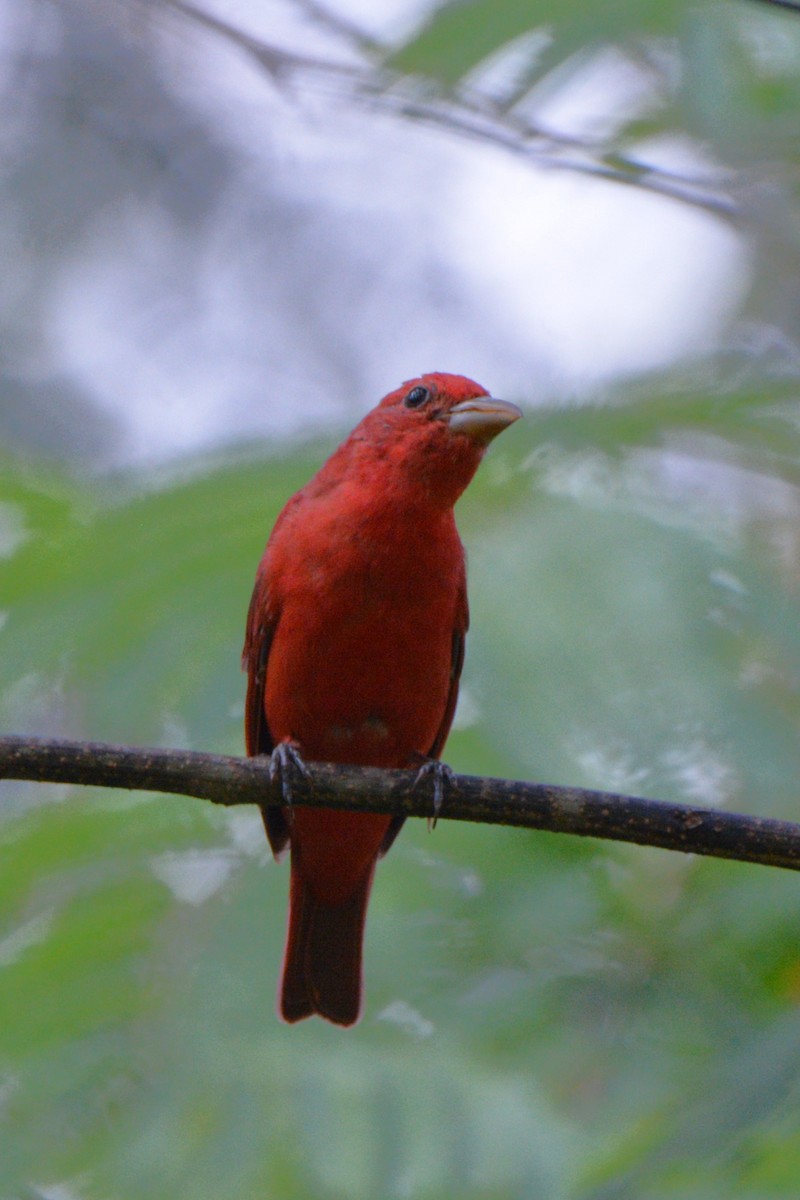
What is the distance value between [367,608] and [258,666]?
41cm

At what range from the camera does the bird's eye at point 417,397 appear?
13.8ft

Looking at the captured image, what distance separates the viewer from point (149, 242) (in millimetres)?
7180

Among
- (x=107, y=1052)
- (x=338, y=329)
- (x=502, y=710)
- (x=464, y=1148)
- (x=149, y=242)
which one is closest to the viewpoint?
(x=464, y=1148)

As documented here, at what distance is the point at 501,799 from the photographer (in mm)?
3143

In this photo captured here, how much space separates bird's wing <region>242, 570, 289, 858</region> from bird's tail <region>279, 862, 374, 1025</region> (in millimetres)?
347

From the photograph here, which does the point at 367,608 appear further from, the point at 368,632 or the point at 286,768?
the point at 286,768

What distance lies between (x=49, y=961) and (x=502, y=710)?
1257mm

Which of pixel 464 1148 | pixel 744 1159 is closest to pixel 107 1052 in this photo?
pixel 464 1148

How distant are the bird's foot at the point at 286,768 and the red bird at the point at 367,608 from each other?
7.2 inches

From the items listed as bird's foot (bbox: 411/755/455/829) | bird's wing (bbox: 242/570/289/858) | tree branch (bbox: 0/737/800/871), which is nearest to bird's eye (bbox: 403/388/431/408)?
bird's wing (bbox: 242/570/289/858)

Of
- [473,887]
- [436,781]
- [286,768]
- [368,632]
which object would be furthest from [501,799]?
[368,632]

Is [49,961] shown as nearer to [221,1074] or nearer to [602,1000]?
[221,1074]

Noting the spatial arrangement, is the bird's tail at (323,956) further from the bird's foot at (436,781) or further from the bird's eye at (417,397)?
the bird's eye at (417,397)

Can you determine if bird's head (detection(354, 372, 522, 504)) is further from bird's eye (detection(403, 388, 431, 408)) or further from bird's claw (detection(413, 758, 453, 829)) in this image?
bird's claw (detection(413, 758, 453, 829))
